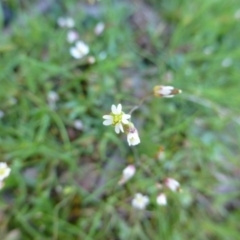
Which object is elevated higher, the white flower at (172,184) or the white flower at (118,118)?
the white flower at (118,118)

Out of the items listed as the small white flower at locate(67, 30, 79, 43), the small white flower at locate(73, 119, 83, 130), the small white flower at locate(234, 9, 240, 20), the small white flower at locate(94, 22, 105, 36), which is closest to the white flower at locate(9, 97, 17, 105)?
the small white flower at locate(73, 119, 83, 130)

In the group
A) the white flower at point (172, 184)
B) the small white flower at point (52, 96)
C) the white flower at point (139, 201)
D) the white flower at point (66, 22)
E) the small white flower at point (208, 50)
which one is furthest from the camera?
the small white flower at point (208, 50)

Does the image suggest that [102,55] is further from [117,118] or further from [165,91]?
[117,118]

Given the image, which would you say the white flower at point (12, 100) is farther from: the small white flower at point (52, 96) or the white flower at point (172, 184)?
the white flower at point (172, 184)

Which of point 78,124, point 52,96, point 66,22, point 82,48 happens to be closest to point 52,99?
point 52,96

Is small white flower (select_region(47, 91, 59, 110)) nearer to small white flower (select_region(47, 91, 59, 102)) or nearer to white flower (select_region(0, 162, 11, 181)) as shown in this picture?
small white flower (select_region(47, 91, 59, 102))

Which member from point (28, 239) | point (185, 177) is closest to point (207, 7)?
point (185, 177)

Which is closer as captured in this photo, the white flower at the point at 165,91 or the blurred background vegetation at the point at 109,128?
the white flower at the point at 165,91

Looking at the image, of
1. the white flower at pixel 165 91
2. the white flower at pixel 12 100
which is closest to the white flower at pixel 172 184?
the white flower at pixel 165 91
